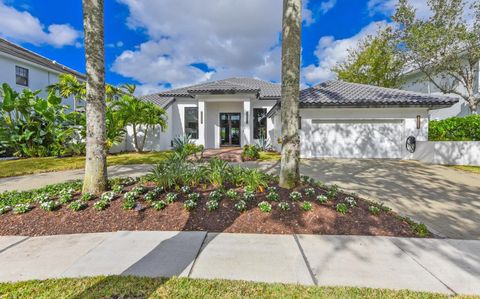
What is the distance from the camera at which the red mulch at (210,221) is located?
361cm

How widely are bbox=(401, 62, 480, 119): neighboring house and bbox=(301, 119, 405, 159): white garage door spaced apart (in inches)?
363

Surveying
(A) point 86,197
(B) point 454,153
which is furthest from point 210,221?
(B) point 454,153

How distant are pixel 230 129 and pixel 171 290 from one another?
1512 centimetres

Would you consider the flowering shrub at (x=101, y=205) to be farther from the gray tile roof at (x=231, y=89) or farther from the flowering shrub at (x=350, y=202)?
the gray tile roof at (x=231, y=89)

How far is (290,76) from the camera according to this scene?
484cm

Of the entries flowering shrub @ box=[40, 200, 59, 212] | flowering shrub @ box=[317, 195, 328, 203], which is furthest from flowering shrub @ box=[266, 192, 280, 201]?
flowering shrub @ box=[40, 200, 59, 212]

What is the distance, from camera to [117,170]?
351 inches

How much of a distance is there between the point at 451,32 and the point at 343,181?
49.2 ft

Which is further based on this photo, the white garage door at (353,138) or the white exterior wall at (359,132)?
the white garage door at (353,138)

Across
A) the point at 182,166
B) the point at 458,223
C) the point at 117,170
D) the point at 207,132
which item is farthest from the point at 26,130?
the point at 458,223

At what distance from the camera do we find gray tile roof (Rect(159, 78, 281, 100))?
1480cm

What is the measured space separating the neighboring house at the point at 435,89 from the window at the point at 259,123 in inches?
513

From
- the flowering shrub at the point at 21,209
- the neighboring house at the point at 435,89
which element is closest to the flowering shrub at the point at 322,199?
the flowering shrub at the point at 21,209

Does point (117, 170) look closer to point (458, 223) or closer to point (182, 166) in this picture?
point (182, 166)
